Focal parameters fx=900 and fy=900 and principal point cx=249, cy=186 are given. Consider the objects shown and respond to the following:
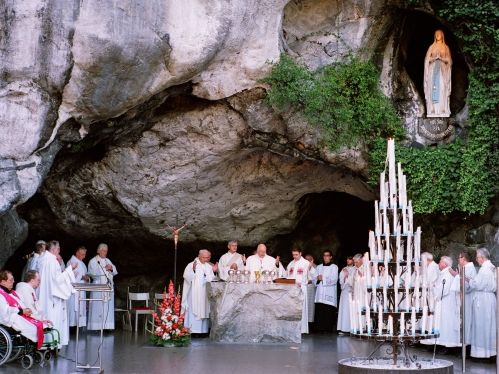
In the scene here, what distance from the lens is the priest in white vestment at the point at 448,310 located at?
14.2m

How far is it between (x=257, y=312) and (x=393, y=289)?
514cm

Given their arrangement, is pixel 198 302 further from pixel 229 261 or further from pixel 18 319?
pixel 18 319

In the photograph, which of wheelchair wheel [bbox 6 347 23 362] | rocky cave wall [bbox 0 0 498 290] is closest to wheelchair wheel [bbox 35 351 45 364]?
wheelchair wheel [bbox 6 347 23 362]

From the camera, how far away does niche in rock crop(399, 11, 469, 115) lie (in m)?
17.4

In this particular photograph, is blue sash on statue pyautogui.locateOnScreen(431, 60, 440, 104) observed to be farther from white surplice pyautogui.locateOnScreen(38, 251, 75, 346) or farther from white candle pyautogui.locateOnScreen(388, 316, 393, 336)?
white surplice pyautogui.locateOnScreen(38, 251, 75, 346)

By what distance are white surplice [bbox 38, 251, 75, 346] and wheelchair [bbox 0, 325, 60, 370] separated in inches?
45.5

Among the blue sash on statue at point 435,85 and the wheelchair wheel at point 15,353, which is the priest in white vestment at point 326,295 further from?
the wheelchair wheel at point 15,353

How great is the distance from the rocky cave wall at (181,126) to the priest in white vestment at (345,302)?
5.14ft

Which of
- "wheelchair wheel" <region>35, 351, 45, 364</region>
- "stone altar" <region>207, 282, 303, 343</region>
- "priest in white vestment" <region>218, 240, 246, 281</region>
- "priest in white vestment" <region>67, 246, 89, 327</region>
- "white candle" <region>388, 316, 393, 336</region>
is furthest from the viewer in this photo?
"priest in white vestment" <region>218, 240, 246, 281</region>

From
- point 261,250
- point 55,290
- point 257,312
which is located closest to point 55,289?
point 55,290

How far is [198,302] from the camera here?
17609 mm

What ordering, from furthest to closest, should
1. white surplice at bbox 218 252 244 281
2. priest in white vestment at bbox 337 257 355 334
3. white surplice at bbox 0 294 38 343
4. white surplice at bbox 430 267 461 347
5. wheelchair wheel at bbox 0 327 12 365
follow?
priest in white vestment at bbox 337 257 355 334
white surplice at bbox 218 252 244 281
white surplice at bbox 430 267 461 347
white surplice at bbox 0 294 38 343
wheelchair wheel at bbox 0 327 12 365

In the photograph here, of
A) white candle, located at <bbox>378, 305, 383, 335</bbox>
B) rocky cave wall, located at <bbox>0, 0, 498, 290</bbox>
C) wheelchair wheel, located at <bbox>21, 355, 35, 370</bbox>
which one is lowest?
wheelchair wheel, located at <bbox>21, 355, 35, 370</bbox>

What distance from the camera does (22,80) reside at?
547 inches
